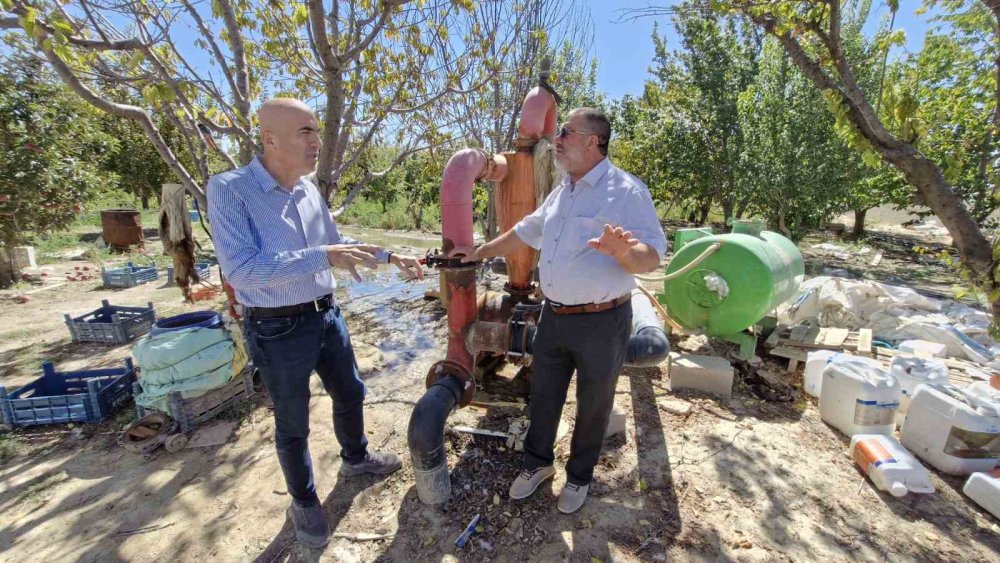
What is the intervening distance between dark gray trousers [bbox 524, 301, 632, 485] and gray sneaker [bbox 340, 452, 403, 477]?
948 mm

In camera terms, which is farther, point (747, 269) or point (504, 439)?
point (747, 269)

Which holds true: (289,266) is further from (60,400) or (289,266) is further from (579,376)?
(60,400)

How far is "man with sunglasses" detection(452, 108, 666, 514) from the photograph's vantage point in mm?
2236

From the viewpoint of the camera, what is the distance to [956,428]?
9.59 ft

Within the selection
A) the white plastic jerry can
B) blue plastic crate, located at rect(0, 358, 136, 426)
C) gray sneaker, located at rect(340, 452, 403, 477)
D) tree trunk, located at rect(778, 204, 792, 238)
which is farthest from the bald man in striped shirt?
tree trunk, located at rect(778, 204, 792, 238)

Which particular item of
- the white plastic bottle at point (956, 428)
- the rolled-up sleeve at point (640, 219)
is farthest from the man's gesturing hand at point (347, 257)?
the white plastic bottle at point (956, 428)

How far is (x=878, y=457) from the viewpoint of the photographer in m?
2.93

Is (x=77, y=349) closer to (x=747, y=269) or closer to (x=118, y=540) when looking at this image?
(x=118, y=540)

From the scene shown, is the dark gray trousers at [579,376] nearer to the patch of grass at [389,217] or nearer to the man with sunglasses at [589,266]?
the man with sunglasses at [589,266]

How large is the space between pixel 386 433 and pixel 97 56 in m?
4.15

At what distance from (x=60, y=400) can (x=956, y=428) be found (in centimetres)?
666

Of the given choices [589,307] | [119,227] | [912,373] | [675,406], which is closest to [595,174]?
[589,307]

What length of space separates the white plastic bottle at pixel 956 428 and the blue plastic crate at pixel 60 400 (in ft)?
20.9

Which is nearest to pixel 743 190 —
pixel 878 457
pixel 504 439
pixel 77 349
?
pixel 878 457
